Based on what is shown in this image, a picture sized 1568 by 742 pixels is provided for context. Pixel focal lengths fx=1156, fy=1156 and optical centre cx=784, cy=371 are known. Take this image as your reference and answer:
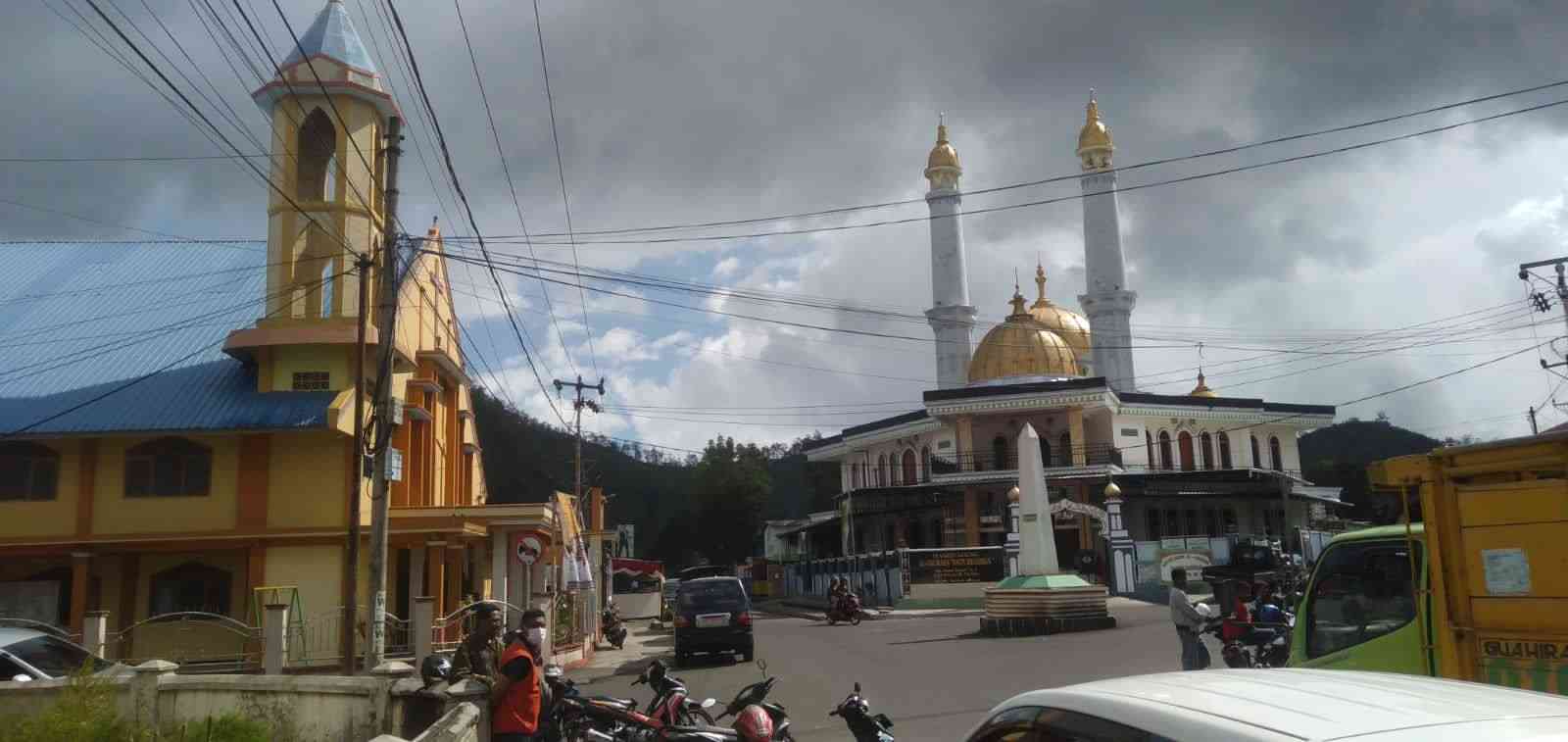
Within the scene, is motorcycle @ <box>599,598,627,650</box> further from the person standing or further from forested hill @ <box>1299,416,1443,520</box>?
forested hill @ <box>1299,416,1443,520</box>

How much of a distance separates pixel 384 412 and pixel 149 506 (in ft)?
31.9

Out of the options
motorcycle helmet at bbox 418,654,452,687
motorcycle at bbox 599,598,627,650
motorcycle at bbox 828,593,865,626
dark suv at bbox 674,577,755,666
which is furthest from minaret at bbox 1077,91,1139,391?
motorcycle helmet at bbox 418,654,452,687

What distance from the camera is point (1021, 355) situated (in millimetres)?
53438

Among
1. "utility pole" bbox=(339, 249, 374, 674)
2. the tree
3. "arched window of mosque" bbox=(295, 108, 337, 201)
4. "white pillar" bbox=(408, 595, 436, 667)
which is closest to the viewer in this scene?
"utility pole" bbox=(339, 249, 374, 674)

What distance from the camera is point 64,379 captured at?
22.8 m

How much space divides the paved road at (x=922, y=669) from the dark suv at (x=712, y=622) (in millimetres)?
409

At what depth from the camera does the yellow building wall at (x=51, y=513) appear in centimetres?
2158

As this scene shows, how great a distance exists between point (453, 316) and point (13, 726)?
25466mm

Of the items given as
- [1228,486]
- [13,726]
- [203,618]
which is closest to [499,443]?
[1228,486]

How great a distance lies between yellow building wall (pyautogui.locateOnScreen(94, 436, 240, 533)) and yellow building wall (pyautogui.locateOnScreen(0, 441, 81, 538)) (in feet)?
1.29

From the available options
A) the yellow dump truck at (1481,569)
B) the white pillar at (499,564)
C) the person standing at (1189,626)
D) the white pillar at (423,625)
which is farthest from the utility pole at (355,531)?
the yellow dump truck at (1481,569)

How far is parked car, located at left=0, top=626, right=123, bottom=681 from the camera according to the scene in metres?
10.0

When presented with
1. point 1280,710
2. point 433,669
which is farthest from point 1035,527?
point 1280,710

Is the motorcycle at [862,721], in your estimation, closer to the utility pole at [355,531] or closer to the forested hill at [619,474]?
the utility pole at [355,531]
